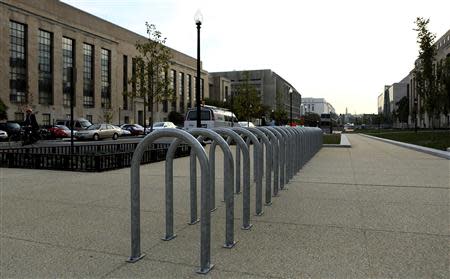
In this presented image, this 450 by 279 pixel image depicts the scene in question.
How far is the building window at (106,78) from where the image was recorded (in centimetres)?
6466

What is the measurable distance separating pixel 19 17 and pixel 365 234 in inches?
2101

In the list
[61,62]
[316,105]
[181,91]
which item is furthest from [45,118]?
[316,105]

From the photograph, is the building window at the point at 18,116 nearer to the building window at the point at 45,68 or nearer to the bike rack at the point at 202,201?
the building window at the point at 45,68

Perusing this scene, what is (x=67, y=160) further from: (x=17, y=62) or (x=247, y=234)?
(x=17, y=62)

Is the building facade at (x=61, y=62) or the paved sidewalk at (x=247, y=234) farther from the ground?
the building facade at (x=61, y=62)

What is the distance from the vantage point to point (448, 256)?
144 inches

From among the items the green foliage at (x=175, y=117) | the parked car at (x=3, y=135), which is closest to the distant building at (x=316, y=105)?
the green foliage at (x=175, y=117)

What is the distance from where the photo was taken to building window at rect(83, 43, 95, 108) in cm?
6051

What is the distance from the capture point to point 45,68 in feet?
174

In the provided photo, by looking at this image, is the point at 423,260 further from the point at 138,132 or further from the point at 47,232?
the point at 138,132

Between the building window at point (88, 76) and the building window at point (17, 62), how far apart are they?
449 inches

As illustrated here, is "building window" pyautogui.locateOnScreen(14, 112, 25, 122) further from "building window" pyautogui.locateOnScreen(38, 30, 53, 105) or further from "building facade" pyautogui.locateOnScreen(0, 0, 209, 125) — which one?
"building window" pyautogui.locateOnScreen(38, 30, 53, 105)

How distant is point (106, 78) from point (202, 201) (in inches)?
2605

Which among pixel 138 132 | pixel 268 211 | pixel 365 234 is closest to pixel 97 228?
pixel 268 211
